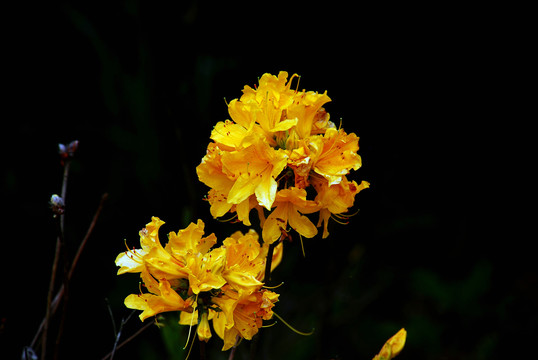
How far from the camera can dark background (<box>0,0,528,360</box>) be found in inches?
124

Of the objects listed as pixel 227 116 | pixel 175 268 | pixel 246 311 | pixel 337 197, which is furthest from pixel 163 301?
pixel 227 116

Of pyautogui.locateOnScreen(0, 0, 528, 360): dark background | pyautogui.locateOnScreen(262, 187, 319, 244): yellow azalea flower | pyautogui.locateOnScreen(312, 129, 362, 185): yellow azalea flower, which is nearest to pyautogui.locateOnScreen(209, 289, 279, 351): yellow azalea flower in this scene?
pyautogui.locateOnScreen(262, 187, 319, 244): yellow azalea flower

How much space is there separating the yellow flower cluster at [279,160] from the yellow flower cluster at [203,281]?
9cm

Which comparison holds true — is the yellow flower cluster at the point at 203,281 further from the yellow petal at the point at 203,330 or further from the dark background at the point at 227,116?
the dark background at the point at 227,116

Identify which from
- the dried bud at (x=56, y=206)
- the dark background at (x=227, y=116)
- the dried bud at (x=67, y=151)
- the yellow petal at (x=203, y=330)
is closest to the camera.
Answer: the dried bud at (x=56, y=206)

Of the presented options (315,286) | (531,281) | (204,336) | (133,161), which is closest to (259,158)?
(204,336)

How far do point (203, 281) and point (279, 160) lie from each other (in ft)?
1.04

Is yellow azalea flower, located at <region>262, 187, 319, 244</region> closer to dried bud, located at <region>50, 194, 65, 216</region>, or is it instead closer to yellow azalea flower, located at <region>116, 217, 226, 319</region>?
yellow azalea flower, located at <region>116, 217, 226, 319</region>

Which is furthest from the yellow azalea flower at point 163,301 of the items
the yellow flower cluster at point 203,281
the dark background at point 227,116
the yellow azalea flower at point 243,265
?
the dark background at point 227,116

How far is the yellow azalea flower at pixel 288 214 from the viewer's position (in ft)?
4.18

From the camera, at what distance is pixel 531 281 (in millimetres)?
4059

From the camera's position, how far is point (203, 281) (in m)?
1.28

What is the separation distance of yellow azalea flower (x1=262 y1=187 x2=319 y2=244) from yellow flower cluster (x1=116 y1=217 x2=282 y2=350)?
86mm

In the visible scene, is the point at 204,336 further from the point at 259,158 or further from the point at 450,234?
the point at 450,234
